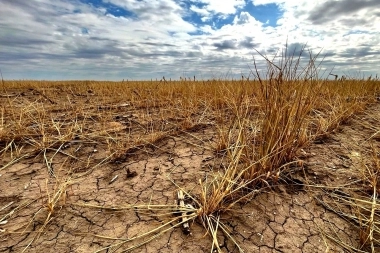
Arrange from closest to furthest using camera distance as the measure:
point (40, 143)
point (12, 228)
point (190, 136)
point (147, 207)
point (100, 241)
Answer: point (100, 241), point (12, 228), point (147, 207), point (40, 143), point (190, 136)

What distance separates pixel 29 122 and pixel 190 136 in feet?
5.71

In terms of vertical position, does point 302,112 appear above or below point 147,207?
above

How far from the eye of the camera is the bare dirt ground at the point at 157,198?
4.23 ft

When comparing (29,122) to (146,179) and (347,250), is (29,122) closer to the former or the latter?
(146,179)

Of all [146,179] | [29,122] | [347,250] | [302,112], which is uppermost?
[302,112]

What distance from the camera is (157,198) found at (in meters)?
1.60

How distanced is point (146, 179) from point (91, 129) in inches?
47.6

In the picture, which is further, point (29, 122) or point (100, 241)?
point (29, 122)

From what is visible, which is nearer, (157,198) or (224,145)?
(157,198)

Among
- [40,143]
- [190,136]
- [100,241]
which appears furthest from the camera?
[190,136]

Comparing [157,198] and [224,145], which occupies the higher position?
[224,145]

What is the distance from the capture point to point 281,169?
1811 mm

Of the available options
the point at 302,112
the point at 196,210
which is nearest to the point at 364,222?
the point at 302,112

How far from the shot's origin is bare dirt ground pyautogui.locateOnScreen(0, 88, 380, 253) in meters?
1.29
